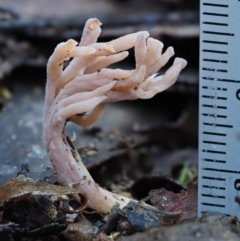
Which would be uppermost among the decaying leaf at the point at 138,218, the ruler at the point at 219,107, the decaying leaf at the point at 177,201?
the ruler at the point at 219,107

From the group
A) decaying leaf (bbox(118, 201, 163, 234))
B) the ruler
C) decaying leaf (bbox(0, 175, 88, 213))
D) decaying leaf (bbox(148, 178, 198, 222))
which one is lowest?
decaying leaf (bbox(118, 201, 163, 234))

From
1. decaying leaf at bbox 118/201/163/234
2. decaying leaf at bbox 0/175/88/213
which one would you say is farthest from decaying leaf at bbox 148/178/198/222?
decaying leaf at bbox 0/175/88/213

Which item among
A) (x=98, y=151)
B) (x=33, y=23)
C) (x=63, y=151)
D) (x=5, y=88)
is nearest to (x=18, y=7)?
(x=33, y=23)

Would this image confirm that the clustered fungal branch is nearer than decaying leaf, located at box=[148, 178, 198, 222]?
Yes

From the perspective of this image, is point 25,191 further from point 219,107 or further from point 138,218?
point 219,107

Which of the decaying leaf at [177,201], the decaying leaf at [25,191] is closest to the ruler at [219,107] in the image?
the decaying leaf at [177,201]

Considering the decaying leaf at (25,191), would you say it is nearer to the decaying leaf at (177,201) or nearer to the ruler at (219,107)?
the decaying leaf at (177,201)

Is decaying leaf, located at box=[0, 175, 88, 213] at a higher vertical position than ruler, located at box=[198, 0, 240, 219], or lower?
lower

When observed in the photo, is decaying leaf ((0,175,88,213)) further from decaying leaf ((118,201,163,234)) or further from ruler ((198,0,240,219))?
ruler ((198,0,240,219))
